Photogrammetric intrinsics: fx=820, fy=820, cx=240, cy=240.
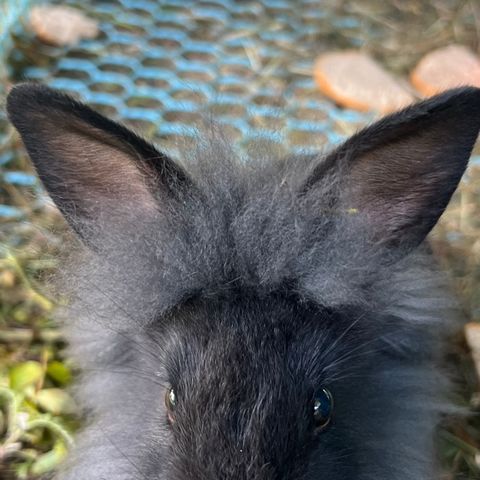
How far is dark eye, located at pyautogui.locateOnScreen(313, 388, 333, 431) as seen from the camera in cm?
136

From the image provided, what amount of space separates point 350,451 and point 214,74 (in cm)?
190

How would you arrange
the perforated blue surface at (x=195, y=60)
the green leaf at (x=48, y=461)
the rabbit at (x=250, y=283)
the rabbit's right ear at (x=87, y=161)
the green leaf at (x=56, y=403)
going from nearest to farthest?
1. the rabbit at (x=250, y=283)
2. the rabbit's right ear at (x=87, y=161)
3. the green leaf at (x=48, y=461)
4. the green leaf at (x=56, y=403)
5. the perforated blue surface at (x=195, y=60)

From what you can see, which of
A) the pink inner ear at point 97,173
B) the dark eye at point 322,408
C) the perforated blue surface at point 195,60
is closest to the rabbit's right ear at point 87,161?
the pink inner ear at point 97,173

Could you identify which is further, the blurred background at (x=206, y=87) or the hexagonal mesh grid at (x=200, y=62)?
the hexagonal mesh grid at (x=200, y=62)

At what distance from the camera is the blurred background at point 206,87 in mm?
1992

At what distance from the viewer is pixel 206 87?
9.58ft

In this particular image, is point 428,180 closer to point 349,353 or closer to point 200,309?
point 349,353

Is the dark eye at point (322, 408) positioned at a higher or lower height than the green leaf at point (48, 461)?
higher

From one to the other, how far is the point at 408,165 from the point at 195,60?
1789 millimetres

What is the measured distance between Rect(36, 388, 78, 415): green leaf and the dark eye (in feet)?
2.64

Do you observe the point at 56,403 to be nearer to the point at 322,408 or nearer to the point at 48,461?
the point at 48,461

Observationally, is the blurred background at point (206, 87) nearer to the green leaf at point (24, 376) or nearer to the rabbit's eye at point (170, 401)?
the green leaf at point (24, 376)

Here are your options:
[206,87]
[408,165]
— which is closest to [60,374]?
[408,165]

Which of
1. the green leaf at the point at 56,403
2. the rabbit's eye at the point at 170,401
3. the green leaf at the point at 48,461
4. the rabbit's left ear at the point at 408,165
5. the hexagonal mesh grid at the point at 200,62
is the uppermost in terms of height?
the hexagonal mesh grid at the point at 200,62
